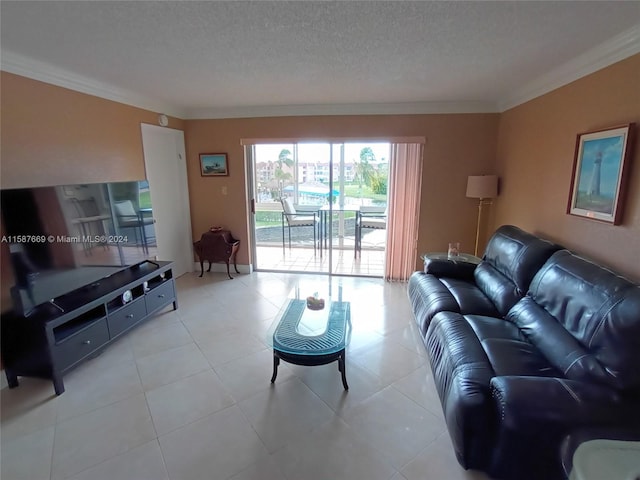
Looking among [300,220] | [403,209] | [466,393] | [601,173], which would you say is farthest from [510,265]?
[300,220]

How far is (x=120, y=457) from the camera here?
167 cm

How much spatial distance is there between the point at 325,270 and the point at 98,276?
294cm

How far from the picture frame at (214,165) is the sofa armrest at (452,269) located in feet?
9.92

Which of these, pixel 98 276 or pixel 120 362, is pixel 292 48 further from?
pixel 120 362

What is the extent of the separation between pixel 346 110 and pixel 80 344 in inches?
141

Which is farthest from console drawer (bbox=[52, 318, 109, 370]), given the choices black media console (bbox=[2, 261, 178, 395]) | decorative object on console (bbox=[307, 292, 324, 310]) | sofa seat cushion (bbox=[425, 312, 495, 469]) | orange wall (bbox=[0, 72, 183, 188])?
sofa seat cushion (bbox=[425, 312, 495, 469])

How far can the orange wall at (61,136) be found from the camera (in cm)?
219

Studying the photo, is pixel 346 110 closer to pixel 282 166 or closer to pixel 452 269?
pixel 282 166

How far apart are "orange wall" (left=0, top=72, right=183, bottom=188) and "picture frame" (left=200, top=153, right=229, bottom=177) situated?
1.02m

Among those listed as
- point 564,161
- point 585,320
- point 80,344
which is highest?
point 564,161

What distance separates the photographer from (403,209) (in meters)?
4.16

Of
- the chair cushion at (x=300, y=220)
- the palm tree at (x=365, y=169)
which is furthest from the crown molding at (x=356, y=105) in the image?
the chair cushion at (x=300, y=220)

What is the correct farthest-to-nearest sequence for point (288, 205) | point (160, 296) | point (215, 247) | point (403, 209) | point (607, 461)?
point (288, 205)
point (215, 247)
point (403, 209)
point (160, 296)
point (607, 461)

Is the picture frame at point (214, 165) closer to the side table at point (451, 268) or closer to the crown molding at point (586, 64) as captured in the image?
the side table at point (451, 268)
